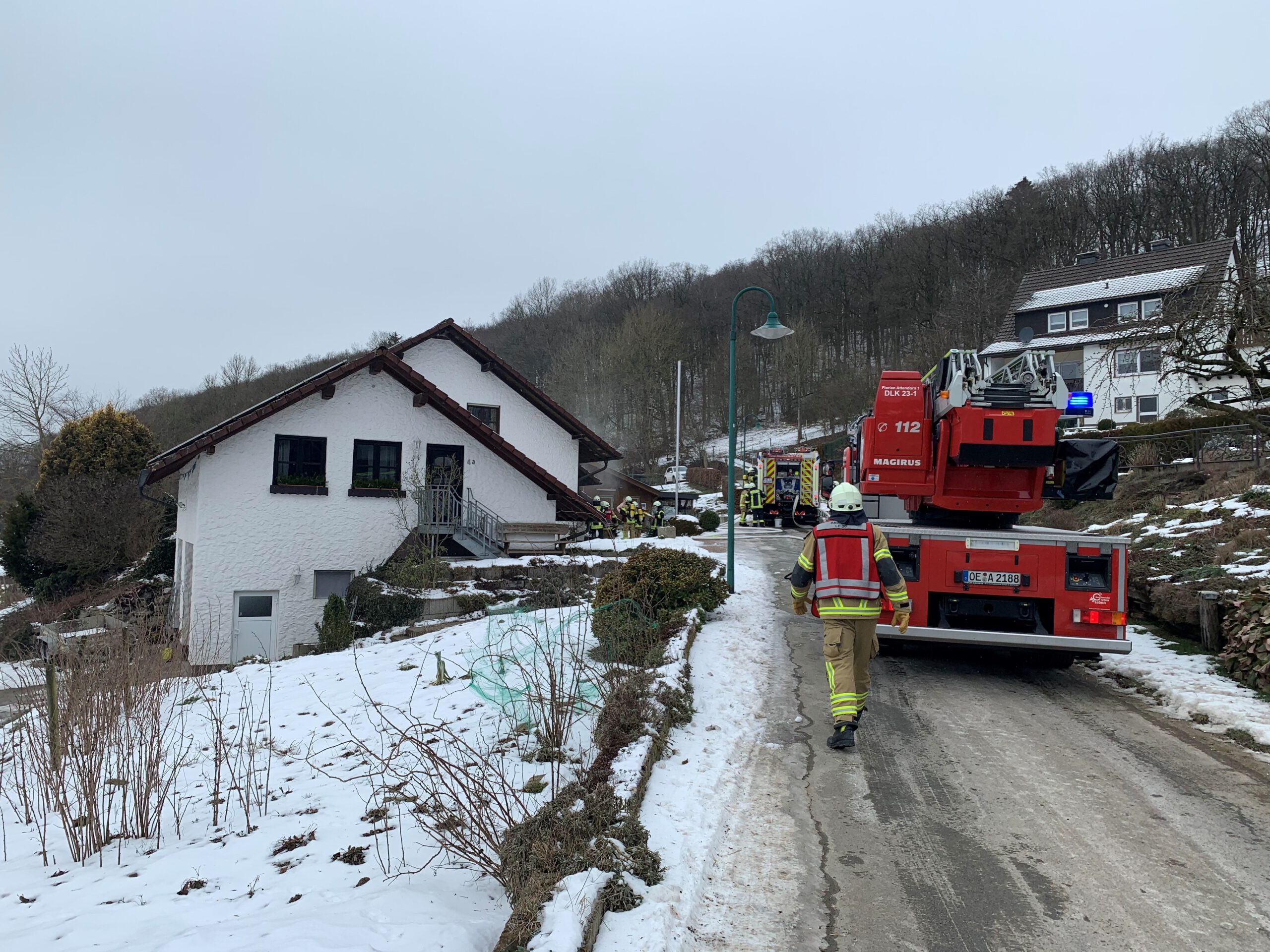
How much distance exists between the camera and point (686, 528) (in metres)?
30.5

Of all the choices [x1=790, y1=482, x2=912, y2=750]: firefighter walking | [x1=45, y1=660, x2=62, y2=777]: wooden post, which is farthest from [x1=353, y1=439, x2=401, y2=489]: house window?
[x1=790, y1=482, x2=912, y2=750]: firefighter walking

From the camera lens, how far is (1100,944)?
11.1 ft

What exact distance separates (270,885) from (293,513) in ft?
52.2

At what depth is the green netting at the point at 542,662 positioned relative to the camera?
525 centimetres

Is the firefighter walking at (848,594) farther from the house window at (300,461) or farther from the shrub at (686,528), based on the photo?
the shrub at (686,528)

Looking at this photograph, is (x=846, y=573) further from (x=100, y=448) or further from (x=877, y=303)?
(x=877, y=303)

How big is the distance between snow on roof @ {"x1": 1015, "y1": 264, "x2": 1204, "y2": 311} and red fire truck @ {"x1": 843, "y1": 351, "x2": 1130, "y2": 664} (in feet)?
113

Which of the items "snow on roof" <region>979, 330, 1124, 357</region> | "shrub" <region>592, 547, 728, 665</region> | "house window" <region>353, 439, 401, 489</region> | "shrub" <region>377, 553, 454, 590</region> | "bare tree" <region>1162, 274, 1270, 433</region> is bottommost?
"shrub" <region>377, 553, 454, 590</region>

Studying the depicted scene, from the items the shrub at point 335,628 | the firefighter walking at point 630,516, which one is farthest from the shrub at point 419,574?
the firefighter walking at point 630,516

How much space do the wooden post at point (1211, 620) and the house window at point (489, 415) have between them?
19991 millimetres

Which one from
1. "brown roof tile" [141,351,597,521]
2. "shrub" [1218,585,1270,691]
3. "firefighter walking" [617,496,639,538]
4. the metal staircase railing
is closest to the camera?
"shrub" [1218,585,1270,691]

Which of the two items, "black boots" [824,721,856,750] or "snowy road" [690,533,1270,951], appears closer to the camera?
"snowy road" [690,533,1270,951]

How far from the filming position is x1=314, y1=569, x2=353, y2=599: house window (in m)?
19.1

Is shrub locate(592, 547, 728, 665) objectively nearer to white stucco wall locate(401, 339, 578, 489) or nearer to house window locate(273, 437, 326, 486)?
house window locate(273, 437, 326, 486)
